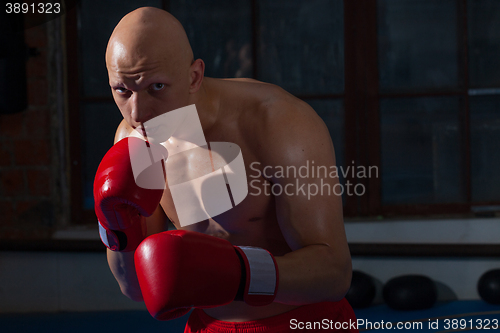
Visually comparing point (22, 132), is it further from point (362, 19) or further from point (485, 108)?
point (485, 108)

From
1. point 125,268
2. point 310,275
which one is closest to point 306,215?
point 310,275

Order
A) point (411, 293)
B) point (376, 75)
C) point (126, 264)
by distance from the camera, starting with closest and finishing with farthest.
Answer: point (126, 264), point (411, 293), point (376, 75)

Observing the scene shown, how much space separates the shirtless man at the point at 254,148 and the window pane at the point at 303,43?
1233 millimetres

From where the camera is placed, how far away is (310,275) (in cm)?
66

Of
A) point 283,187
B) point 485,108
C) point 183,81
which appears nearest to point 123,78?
point 183,81

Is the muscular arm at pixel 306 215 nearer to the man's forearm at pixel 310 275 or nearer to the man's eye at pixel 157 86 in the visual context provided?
the man's forearm at pixel 310 275

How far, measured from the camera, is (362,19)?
6.61ft

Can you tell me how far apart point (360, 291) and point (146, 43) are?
58.6 inches

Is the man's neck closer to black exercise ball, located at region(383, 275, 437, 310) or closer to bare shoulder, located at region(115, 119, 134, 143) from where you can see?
bare shoulder, located at region(115, 119, 134, 143)

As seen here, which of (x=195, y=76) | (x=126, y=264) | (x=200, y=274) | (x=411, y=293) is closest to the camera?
(x=200, y=274)

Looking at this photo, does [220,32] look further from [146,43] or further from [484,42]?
[146,43]

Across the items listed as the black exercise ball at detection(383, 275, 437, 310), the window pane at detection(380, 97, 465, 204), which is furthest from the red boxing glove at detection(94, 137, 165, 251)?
the window pane at detection(380, 97, 465, 204)

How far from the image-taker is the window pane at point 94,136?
2.09m

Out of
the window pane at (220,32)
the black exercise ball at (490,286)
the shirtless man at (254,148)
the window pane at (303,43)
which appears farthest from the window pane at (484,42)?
the shirtless man at (254,148)
